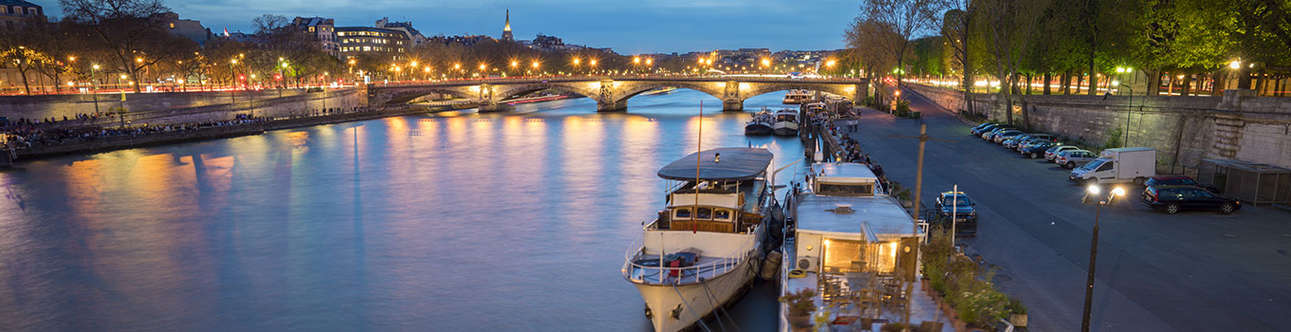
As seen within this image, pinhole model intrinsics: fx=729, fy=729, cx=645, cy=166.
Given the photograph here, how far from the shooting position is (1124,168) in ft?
88.7

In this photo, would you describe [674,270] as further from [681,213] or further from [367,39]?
[367,39]

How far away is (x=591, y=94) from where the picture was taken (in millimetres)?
100562

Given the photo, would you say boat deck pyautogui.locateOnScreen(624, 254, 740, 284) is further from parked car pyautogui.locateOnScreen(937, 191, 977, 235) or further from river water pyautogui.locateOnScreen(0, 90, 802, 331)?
parked car pyautogui.locateOnScreen(937, 191, 977, 235)

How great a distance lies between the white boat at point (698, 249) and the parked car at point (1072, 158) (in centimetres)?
1803

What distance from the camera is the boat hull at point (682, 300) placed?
15273 millimetres

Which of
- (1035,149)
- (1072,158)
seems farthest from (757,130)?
(1072,158)

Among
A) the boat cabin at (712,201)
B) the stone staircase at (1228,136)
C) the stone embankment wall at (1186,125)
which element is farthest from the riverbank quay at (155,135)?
the stone staircase at (1228,136)

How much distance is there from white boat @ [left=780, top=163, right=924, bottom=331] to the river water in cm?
214

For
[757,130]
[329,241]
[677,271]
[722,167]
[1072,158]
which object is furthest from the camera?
[757,130]

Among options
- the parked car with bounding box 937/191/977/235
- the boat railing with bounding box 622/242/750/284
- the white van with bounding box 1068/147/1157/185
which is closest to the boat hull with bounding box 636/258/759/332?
the boat railing with bounding box 622/242/750/284

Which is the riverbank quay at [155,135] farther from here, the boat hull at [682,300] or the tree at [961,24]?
the tree at [961,24]

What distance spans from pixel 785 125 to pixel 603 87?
39957 millimetres

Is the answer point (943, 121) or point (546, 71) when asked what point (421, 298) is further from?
point (546, 71)

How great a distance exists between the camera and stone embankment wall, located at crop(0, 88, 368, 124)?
5538cm
